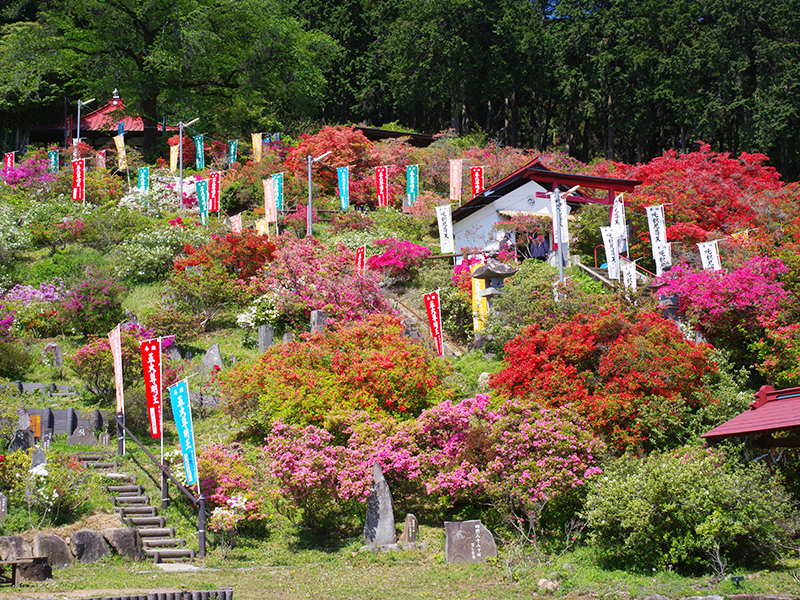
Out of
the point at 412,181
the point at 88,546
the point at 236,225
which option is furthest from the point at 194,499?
the point at 412,181

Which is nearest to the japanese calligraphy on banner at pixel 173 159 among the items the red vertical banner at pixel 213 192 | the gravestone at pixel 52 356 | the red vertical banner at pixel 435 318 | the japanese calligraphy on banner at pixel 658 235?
the red vertical banner at pixel 213 192

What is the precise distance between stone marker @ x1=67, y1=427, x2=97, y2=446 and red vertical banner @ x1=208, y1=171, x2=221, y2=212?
16.4 m

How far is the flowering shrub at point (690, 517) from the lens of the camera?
13.1 metres

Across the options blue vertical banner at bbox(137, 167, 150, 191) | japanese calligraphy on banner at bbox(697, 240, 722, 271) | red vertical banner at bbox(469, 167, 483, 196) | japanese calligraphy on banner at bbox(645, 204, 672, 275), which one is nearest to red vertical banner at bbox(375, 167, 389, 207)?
red vertical banner at bbox(469, 167, 483, 196)

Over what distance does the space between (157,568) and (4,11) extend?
4813 centimetres

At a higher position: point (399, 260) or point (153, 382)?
point (399, 260)

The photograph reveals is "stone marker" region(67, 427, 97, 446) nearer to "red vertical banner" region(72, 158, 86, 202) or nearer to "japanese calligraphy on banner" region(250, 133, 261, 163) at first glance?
"red vertical banner" region(72, 158, 86, 202)

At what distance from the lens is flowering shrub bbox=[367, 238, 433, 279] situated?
2855 centimetres

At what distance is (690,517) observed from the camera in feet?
43.4

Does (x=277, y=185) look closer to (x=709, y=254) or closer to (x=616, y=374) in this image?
(x=709, y=254)

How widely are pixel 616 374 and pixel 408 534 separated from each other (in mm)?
6357

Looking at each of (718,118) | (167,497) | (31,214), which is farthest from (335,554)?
(718,118)

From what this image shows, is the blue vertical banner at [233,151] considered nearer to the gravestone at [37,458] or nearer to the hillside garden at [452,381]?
the hillside garden at [452,381]

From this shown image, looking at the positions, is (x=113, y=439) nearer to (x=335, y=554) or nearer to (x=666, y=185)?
(x=335, y=554)
